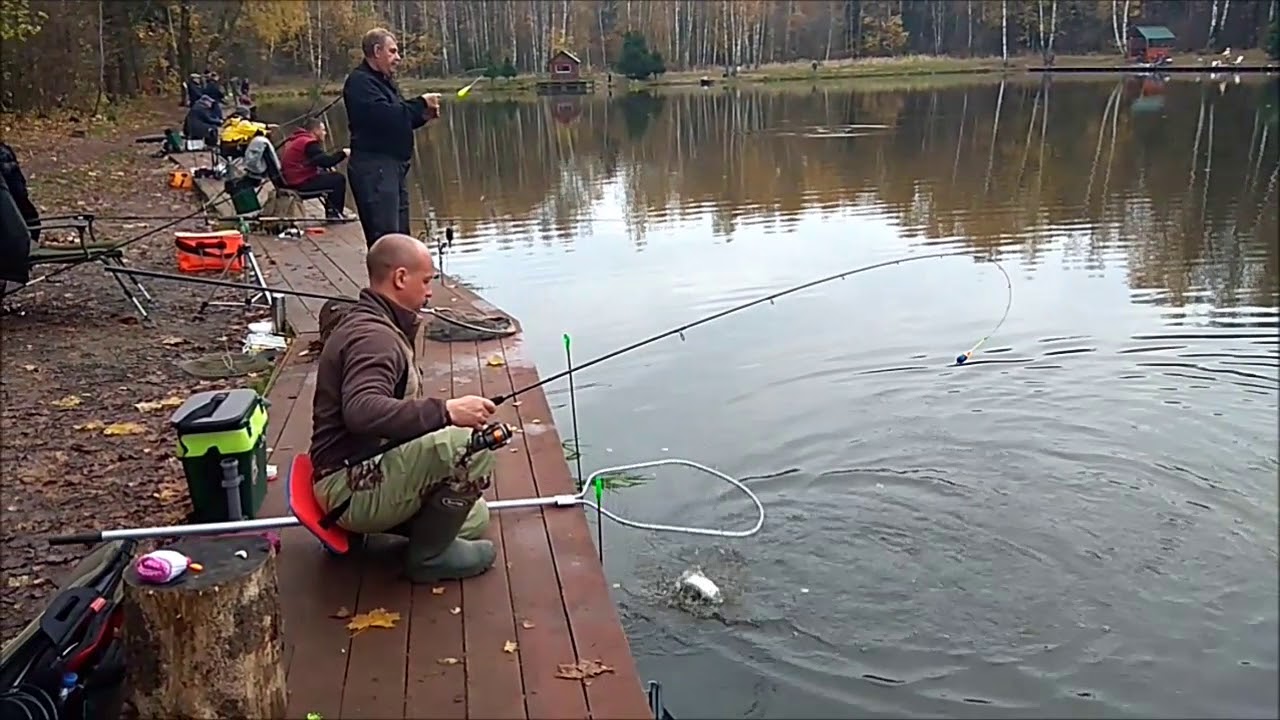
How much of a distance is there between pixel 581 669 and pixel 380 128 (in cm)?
480

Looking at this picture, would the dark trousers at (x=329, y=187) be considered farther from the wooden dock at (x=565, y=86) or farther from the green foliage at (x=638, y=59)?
the green foliage at (x=638, y=59)

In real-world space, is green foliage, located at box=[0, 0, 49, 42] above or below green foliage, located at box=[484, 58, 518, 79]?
below

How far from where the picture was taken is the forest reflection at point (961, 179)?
38.9 ft

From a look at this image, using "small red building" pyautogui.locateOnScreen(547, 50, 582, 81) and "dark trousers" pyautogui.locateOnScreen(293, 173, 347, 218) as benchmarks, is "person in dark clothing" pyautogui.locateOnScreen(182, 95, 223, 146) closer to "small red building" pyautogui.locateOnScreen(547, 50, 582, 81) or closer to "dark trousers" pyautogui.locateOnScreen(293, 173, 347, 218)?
"dark trousers" pyautogui.locateOnScreen(293, 173, 347, 218)

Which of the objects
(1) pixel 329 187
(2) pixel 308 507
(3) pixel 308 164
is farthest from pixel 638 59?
(2) pixel 308 507

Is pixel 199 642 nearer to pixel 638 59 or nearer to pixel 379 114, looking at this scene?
pixel 379 114

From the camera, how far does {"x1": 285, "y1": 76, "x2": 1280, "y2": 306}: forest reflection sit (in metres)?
11.9

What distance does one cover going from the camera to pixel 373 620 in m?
3.62

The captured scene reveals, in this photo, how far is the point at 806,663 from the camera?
4410 mm

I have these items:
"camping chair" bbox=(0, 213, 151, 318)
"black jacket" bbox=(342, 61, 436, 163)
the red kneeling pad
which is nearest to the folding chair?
"camping chair" bbox=(0, 213, 151, 318)

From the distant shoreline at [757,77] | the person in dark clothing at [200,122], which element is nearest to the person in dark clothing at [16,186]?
the person in dark clothing at [200,122]

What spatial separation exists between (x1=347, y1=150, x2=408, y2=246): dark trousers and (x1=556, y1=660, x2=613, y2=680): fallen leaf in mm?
4636

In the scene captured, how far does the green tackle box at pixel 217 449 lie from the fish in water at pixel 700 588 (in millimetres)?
1818

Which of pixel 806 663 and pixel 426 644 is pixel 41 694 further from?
pixel 806 663
